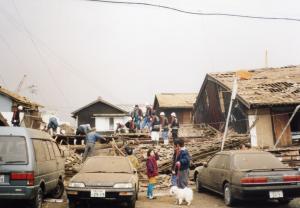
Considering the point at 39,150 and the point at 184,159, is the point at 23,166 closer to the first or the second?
the point at 39,150

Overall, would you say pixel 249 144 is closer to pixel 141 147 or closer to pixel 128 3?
pixel 141 147

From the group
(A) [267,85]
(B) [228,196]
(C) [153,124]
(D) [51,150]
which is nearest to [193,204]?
(B) [228,196]

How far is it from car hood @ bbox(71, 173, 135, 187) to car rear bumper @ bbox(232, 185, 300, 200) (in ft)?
9.57

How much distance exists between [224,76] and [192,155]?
8.89m

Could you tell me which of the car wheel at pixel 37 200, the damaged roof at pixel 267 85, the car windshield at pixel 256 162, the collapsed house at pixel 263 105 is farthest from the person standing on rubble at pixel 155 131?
the car wheel at pixel 37 200

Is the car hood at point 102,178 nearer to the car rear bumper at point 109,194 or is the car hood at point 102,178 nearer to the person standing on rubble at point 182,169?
the car rear bumper at point 109,194

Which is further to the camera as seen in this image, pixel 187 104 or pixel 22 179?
pixel 187 104

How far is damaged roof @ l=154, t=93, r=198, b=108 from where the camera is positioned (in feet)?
135

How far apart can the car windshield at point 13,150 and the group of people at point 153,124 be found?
44.6ft

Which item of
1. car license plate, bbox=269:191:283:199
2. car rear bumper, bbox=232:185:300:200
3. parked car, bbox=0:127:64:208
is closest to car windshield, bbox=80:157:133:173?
parked car, bbox=0:127:64:208

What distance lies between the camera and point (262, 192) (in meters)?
9.05

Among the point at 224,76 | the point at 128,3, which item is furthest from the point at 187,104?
the point at 128,3

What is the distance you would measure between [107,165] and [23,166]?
3122 mm

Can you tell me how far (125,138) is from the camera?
2323cm
